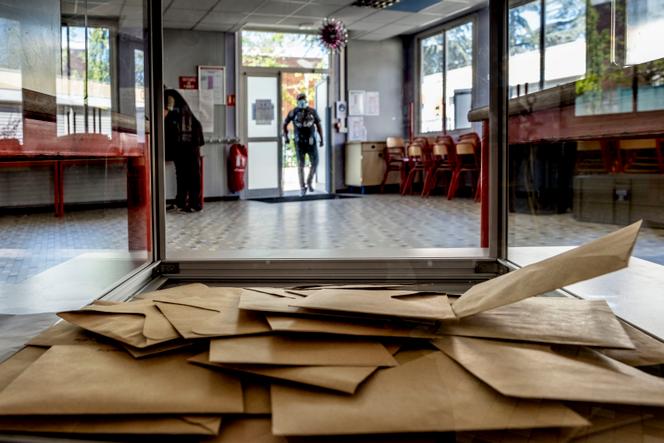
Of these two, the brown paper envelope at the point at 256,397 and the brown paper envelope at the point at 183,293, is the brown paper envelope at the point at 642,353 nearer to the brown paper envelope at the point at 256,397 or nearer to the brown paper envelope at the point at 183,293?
the brown paper envelope at the point at 256,397

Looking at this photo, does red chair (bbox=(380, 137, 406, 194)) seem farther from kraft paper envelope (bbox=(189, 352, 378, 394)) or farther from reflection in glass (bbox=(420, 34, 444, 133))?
kraft paper envelope (bbox=(189, 352, 378, 394))

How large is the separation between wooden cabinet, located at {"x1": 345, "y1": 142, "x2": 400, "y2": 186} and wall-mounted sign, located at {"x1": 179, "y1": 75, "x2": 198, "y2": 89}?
122 inches

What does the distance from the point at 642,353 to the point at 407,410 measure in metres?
0.53

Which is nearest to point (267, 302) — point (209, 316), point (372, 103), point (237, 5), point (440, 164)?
point (209, 316)

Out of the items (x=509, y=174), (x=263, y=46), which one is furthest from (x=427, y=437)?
(x=263, y=46)

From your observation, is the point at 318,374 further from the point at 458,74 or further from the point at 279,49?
the point at 279,49

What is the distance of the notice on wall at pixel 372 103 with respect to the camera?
39.1 ft

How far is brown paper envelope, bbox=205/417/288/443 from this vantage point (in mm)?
885

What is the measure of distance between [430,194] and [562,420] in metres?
9.13

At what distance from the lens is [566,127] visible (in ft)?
8.81

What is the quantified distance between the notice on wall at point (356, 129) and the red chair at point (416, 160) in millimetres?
1234

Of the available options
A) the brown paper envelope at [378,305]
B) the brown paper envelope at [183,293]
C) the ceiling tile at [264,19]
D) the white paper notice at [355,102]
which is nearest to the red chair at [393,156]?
the white paper notice at [355,102]

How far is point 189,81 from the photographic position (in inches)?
405

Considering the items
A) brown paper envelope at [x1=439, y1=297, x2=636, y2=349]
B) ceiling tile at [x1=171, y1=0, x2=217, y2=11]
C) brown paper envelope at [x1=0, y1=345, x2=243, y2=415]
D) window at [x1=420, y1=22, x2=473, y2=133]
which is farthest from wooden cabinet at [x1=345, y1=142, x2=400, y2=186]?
brown paper envelope at [x1=0, y1=345, x2=243, y2=415]
